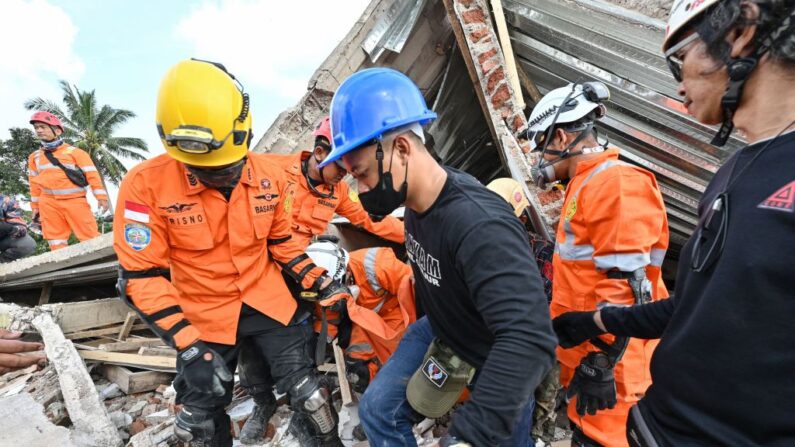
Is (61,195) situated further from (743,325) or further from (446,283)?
→ (743,325)

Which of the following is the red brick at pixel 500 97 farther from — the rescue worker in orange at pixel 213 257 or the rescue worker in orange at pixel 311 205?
the rescue worker in orange at pixel 213 257

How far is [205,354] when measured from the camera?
2158 mm

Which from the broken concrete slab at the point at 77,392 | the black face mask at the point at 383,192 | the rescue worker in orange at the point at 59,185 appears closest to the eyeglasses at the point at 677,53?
the black face mask at the point at 383,192

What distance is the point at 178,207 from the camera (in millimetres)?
2221

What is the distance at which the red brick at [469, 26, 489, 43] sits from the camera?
144 inches

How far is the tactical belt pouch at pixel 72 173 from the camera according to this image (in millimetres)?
5770

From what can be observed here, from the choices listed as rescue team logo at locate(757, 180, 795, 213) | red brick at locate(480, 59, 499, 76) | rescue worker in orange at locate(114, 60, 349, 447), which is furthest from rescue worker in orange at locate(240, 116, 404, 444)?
rescue team logo at locate(757, 180, 795, 213)

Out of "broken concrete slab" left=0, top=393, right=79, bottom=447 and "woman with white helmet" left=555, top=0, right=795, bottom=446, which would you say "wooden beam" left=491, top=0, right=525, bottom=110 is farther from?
"broken concrete slab" left=0, top=393, right=79, bottom=447

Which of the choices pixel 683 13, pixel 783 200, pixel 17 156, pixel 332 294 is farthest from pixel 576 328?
pixel 17 156

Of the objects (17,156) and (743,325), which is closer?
(743,325)

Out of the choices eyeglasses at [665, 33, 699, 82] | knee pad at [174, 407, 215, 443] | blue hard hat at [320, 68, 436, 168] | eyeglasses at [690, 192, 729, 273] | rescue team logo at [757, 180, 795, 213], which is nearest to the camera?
rescue team logo at [757, 180, 795, 213]

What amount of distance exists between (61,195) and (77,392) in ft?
13.3

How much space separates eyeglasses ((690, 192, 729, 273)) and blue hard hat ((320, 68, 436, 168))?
0.93 m

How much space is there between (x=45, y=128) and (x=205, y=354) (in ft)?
19.2
